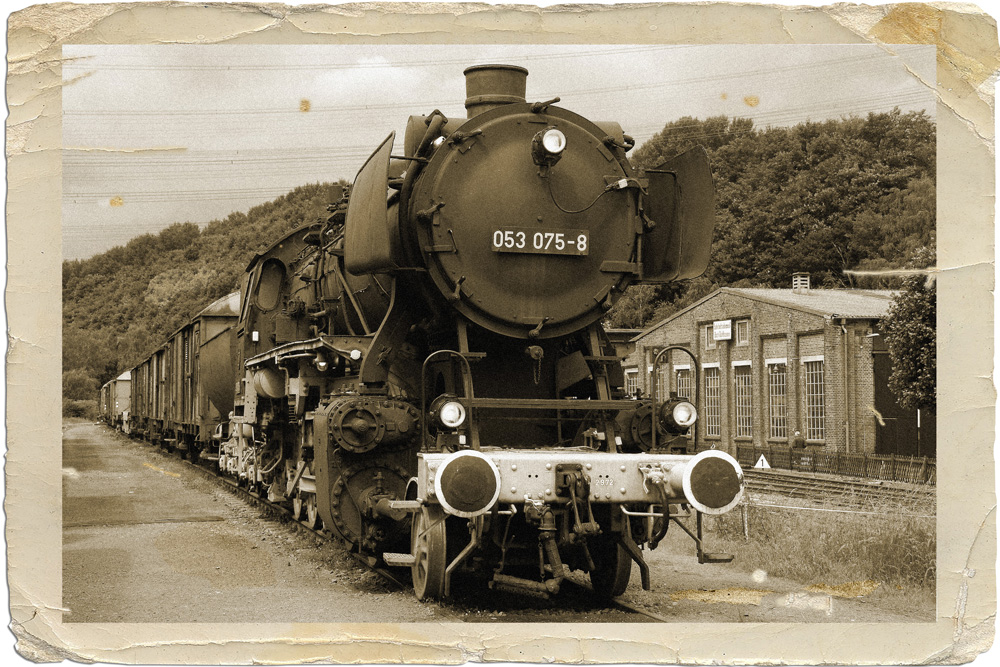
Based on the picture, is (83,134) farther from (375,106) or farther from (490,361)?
(490,361)

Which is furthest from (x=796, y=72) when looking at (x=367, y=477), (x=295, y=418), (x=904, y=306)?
(x=904, y=306)

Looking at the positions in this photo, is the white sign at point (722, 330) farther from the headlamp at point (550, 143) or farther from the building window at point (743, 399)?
the headlamp at point (550, 143)

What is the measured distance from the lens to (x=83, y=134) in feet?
23.9

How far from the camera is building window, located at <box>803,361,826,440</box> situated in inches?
822

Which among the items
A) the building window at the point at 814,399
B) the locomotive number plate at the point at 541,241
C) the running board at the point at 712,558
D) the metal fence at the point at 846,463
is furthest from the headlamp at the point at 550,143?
the building window at the point at 814,399

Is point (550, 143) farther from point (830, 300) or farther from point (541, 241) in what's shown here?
point (830, 300)

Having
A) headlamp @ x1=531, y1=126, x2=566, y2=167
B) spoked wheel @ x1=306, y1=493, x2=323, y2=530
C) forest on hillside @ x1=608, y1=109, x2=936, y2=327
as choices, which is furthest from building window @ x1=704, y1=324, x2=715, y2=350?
headlamp @ x1=531, y1=126, x2=566, y2=167

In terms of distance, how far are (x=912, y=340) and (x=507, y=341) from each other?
9.13 metres

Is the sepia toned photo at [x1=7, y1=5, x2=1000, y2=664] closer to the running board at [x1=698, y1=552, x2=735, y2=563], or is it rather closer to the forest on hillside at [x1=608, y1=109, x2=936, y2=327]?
the running board at [x1=698, y1=552, x2=735, y2=563]

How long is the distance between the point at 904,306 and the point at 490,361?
389 inches

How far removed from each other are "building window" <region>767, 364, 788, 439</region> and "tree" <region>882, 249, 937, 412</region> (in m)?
5.14

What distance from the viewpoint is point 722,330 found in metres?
23.5

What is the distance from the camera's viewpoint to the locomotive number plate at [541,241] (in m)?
7.20

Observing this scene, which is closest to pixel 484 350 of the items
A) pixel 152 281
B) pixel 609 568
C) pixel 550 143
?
pixel 550 143
